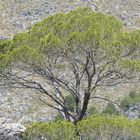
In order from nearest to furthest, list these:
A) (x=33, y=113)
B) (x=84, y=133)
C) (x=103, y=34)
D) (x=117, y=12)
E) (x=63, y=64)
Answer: (x=84, y=133) → (x=103, y=34) → (x=63, y=64) → (x=33, y=113) → (x=117, y=12)

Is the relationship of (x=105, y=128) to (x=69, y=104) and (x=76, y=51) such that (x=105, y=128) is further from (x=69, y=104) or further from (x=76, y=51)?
(x=69, y=104)

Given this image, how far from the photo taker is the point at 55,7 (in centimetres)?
8956

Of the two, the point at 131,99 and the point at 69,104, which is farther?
the point at 131,99

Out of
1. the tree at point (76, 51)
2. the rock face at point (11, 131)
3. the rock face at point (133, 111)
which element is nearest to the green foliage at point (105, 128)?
the tree at point (76, 51)

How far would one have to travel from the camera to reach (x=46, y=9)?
8912 cm

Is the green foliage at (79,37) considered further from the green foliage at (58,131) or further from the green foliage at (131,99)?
the green foliage at (131,99)

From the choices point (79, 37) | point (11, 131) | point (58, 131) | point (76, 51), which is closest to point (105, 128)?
point (58, 131)

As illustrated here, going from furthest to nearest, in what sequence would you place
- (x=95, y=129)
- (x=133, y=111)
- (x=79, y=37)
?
1. (x=133, y=111)
2. (x=79, y=37)
3. (x=95, y=129)

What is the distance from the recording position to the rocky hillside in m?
Result: 86.7

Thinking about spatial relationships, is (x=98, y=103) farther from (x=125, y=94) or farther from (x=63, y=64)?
(x=63, y=64)

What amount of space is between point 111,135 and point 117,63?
12.4 feet

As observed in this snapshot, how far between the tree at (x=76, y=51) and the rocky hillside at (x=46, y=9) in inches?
2327

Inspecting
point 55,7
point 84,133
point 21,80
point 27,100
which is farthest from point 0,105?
point 84,133

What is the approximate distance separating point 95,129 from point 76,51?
3955 mm
